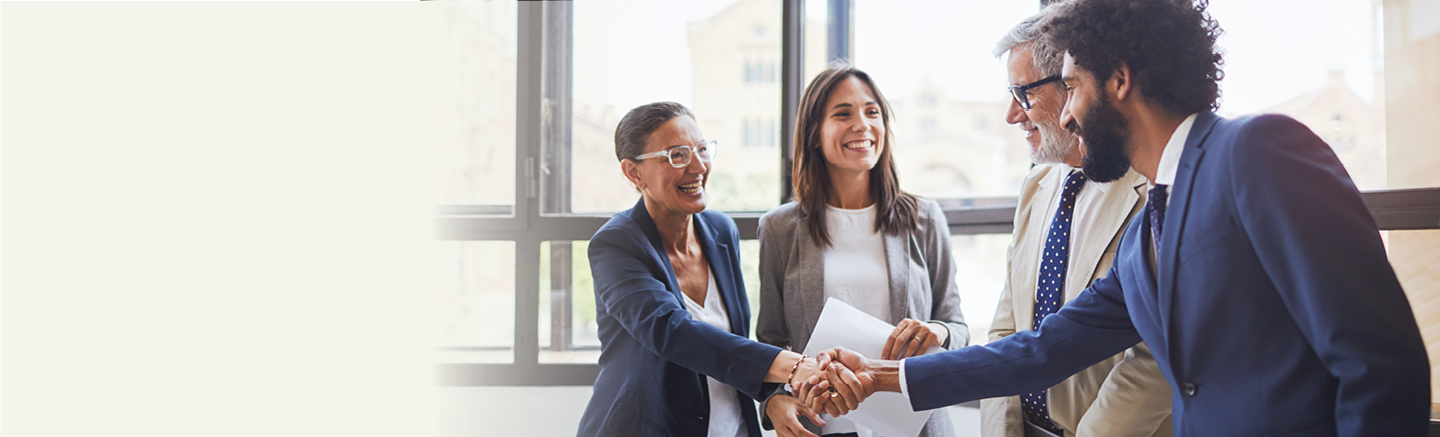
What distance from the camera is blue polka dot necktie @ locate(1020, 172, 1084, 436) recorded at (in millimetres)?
1504

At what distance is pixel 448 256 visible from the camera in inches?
116

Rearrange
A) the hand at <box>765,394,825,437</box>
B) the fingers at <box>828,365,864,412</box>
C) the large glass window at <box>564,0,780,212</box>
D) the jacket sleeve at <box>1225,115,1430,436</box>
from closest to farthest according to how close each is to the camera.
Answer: the jacket sleeve at <box>1225,115,1430,436</box> < the fingers at <box>828,365,864,412</box> < the hand at <box>765,394,825,437</box> < the large glass window at <box>564,0,780,212</box>

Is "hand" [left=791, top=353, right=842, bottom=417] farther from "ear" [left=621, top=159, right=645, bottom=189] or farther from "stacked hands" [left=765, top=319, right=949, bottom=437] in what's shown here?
"ear" [left=621, top=159, right=645, bottom=189]

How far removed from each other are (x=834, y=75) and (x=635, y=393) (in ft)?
3.16

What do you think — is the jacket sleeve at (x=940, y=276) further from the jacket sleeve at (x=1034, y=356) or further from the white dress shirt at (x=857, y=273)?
the jacket sleeve at (x=1034, y=356)

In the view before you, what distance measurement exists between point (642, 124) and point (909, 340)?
837 millimetres

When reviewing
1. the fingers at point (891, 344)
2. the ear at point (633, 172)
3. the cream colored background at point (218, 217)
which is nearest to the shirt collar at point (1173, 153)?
the fingers at point (891, 344)

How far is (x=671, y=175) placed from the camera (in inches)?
68.9

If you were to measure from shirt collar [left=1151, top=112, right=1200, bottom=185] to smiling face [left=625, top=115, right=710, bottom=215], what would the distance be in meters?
1.00

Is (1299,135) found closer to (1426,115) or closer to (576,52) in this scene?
(1426,115)

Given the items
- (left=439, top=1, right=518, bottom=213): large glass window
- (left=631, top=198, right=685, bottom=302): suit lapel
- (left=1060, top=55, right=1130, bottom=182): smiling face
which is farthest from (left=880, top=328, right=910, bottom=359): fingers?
(left=439, top=1, right=518, bottom=213): large glass window

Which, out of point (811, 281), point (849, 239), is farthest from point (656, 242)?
point (849, 239)

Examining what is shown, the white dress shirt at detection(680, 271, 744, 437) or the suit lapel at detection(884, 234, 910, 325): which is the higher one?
the suit lapel at detection(884, 234, 910, 325)

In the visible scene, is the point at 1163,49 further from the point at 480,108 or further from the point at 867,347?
the point at 480,108
